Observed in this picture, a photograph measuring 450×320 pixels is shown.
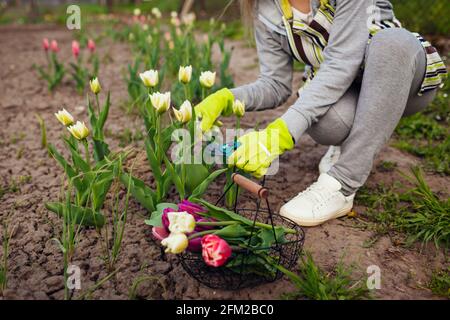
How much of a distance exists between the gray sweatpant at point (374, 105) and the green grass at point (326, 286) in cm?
38

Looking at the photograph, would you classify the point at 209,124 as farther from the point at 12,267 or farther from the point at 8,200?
the point at 8,200

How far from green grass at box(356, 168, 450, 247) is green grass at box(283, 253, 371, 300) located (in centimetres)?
34

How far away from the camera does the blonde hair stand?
1764 mm

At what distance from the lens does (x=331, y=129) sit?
164 centimetres

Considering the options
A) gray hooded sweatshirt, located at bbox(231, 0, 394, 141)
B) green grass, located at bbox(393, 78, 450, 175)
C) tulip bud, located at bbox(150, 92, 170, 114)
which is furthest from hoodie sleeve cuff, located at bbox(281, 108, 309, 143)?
green grass, located at bbox(393, 78, 450, 175)

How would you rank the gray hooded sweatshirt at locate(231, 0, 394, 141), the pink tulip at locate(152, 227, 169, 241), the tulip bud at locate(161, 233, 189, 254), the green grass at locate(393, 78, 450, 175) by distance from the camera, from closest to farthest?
the tulip bud at locate(161, 233, 189, 254) → the pink tulip at locate(152, 227, 169, 241) → the gray hooded sweatshirt at locate(231, 0, 394, 141) → the green grass at locate(393, 78, 450, 175)

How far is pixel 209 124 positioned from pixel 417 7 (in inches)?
126

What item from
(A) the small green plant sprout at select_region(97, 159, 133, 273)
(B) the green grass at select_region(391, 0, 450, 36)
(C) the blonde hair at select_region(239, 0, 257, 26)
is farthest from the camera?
(B) the green grass at select_region(391, 0, 450, 36)

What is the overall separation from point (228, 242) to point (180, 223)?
0.19m

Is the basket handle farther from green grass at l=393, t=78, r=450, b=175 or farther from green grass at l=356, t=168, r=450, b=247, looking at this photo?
green grass at l=393, t=78, r=450, b=175

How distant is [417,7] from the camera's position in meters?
3.98

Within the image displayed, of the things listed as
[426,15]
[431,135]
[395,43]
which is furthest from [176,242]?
[426,15]

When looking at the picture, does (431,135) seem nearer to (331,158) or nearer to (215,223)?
(331,158)
